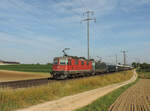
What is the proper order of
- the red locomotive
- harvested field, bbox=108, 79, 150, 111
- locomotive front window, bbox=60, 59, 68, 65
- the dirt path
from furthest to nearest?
locomotive front window, bbox=60, 59, 68, 65
the red locomotive
harvested field, bbox=108, 79, 150, 111
the dirt path

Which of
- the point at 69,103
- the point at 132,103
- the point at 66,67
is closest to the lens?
the point at 69,103

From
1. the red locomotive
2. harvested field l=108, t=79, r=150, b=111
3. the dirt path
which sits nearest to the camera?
the dirt path

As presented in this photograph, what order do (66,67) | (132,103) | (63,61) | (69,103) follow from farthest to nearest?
1. (63,61)
2. (66,67)
3. (132,103)
4. (69,103)

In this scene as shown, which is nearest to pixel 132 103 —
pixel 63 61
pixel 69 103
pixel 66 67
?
pixel 69 103

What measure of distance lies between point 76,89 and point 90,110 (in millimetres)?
2831

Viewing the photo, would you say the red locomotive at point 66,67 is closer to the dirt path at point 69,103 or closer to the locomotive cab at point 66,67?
the locomotive cab at point 66,67

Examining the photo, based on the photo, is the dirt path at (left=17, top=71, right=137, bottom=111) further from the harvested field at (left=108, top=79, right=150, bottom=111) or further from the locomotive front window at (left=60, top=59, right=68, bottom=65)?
the locomotive front window at (left=60, top=59, right=68, bottom=65)

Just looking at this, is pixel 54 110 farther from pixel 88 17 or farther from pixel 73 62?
pixel 88 17

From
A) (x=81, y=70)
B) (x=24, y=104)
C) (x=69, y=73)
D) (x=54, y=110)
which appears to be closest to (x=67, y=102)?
(x=54, y=110)

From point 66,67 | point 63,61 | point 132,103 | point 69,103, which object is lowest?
point 132,103

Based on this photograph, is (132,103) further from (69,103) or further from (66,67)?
(66,67)

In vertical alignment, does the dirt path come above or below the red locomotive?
below

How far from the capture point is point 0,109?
7.30 meters

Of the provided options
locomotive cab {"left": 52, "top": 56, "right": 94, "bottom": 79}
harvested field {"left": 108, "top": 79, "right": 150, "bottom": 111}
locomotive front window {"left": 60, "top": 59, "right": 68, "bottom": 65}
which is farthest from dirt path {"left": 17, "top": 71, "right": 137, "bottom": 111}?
locomotive front window {"left": 60, "top": 59, "right": 68, "bottom": 65}
